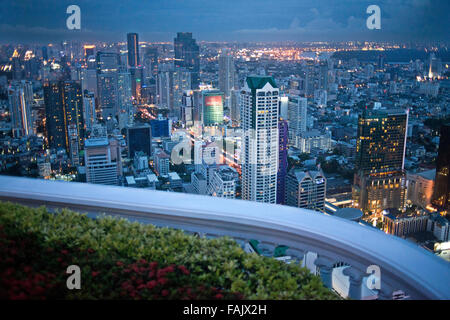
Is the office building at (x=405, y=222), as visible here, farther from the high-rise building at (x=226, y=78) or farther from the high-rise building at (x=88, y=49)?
the high-rise building at (x=88, y=49)

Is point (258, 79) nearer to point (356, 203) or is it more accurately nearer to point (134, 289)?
point (356, 203)

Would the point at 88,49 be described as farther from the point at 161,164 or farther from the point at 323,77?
the point at 323,77

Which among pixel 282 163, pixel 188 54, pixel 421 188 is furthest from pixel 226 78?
pixel 421 188

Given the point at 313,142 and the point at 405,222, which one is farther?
the point at 313,142

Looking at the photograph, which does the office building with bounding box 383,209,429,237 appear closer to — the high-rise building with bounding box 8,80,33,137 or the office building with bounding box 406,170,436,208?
the office building with bounding box 406,170,436,208

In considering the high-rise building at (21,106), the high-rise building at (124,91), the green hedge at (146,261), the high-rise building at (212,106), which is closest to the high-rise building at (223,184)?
the high-rise building at (21,106)

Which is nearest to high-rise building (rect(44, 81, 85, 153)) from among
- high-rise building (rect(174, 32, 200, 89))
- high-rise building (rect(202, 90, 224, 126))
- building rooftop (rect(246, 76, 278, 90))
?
high-rise building (rect(174, 32, 200, 89))
